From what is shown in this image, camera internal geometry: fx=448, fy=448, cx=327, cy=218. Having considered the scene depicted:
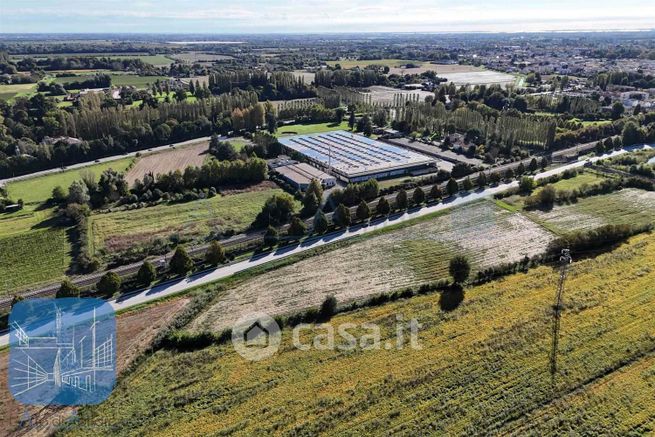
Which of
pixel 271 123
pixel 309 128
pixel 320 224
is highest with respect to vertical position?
pixel 271 123

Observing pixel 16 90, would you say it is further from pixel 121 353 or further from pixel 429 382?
pixel 429 382

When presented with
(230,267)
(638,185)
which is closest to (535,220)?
(638,185)

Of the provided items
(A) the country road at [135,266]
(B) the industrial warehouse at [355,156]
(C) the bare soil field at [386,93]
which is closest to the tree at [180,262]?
(A) the country road at [135,266]

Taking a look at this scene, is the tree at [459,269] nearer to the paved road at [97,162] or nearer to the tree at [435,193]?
the tree at [435,193]

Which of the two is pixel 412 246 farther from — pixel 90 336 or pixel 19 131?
pixel 19 131

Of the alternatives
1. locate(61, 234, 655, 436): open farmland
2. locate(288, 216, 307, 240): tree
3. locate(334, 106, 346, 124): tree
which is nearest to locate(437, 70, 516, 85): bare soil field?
locate(334, 106, 346, 124): tree

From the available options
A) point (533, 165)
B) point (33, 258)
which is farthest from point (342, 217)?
point (533, 165)
